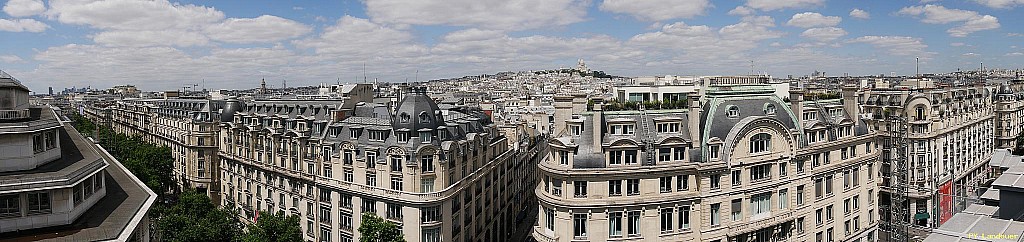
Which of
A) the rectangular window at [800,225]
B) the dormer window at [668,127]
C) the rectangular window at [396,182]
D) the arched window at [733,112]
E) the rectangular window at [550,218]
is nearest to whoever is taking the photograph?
the rectangular window at [550,218]

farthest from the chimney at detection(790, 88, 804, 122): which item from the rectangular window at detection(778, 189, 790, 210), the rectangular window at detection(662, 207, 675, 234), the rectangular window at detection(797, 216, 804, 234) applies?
the rectangular window at detection(662, 207, 675, 234)

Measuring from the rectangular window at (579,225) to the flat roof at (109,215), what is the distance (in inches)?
1204

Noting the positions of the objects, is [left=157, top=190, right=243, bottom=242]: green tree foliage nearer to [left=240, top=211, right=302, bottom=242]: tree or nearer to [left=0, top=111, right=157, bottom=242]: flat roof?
[left=240, top=211, right=302, bottom=242]: tree

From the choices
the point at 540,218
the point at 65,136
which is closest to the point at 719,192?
the point at 540,218

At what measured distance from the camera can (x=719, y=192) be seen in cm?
5866

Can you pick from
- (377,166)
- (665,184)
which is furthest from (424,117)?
(665,184)

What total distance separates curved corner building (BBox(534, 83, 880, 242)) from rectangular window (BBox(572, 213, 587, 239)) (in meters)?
0.08

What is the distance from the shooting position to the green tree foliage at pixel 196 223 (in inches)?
2734

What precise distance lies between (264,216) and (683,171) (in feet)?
132

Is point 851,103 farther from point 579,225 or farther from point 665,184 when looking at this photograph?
point 579,225

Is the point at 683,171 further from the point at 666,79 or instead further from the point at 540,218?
the point at 666,79

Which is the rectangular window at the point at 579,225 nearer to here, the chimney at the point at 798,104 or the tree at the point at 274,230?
the chimney at the point at 798,104

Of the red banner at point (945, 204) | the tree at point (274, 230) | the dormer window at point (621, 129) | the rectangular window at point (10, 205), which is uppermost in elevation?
the dormer window at point (621, 129)

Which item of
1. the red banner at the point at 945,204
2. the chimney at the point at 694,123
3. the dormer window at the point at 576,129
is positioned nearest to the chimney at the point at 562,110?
the dormer window at the point at 576,129
